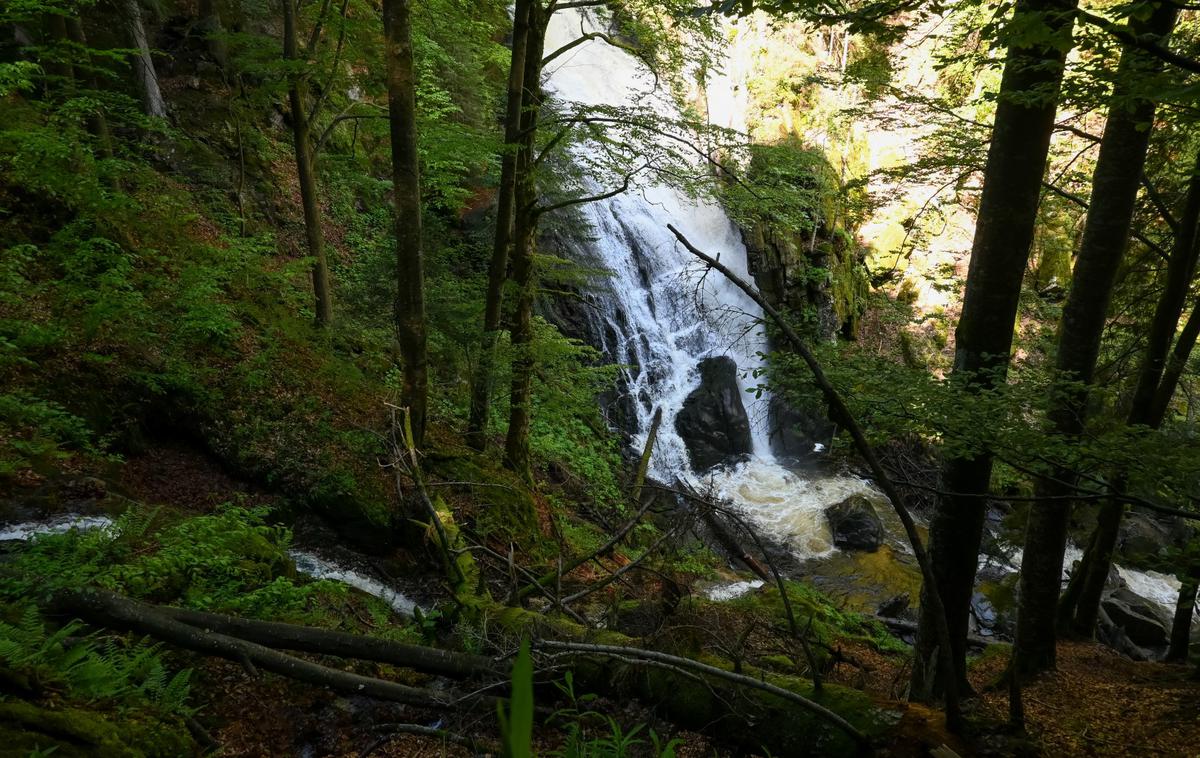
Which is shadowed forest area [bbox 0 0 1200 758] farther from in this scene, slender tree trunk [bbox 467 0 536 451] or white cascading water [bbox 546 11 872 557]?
white cascading water [bbox 546 11 872 557]

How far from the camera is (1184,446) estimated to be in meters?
3.21

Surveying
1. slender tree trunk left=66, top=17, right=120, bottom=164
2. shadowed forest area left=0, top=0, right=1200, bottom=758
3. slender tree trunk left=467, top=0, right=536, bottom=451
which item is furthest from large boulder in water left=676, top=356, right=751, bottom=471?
slender tree trunk left=66, top=17, right=120, bottom=164

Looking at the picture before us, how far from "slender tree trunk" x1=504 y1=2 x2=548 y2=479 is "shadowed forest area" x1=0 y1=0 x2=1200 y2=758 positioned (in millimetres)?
70

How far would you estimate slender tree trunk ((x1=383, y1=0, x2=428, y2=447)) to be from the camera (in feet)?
19.1

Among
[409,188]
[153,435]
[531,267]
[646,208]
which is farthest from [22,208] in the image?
[646,208]

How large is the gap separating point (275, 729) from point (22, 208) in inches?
279

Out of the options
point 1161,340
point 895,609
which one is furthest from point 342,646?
point 895,609

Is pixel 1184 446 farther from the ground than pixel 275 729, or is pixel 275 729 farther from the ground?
pixel 1184 446

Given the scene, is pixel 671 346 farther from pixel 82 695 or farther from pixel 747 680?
pixel 82 695

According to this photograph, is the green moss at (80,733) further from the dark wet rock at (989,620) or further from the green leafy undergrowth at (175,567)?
the dark wet rock at (989,620)

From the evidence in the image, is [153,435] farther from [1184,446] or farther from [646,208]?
[646,208]

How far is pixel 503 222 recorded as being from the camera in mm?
7719

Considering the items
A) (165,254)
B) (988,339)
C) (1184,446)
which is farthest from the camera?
(165,254)

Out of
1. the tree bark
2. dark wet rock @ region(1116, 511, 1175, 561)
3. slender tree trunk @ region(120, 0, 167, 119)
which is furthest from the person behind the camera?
dark wet rock @ region(1116, 511, 1175, 561)
